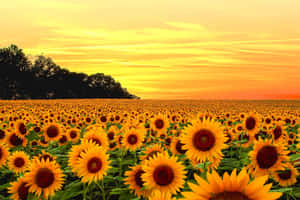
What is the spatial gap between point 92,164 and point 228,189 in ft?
9.61

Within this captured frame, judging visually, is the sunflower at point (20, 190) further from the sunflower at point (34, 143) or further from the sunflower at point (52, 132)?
the sunflower at point (34, 143)

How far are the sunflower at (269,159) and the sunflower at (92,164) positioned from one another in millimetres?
2221

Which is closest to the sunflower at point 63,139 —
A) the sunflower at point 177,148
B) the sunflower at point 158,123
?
the sunflower at point 158,123

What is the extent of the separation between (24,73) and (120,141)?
7723 cm

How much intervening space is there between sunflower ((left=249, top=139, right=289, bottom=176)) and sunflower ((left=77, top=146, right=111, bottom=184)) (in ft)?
7.29

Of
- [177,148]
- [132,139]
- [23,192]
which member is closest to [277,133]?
[177,148]

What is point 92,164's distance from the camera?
4727mm

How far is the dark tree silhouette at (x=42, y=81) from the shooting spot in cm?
7662

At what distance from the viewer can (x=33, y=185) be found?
4.78 m

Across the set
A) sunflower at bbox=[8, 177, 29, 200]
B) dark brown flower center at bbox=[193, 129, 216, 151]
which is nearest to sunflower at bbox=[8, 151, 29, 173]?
sunflower at bbox=[8, 177, 29, 200]

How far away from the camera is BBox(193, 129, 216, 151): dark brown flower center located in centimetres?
472

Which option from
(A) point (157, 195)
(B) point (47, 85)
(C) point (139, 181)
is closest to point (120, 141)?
(C) point (139, 181)

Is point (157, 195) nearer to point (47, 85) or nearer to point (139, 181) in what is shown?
point (139, 181)

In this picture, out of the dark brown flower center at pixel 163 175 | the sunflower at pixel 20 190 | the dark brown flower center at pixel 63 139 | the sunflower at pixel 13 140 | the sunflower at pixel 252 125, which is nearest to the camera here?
the dark brown flower center at pixel 163 175
